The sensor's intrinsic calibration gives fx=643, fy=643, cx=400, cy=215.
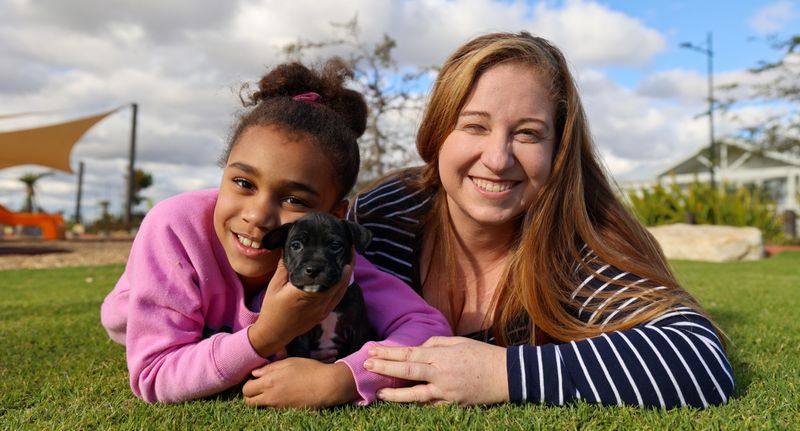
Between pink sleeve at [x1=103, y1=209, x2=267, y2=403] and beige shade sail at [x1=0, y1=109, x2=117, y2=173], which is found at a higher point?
beige shade sail at [x1=0, y1=109, x2=117, y2=173]

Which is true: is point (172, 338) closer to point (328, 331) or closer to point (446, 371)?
point (328, 331)

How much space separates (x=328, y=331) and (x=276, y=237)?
54 centimetres

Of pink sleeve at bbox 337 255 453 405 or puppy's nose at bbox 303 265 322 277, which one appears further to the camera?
pink sleeve at bbox 337 255 453 405

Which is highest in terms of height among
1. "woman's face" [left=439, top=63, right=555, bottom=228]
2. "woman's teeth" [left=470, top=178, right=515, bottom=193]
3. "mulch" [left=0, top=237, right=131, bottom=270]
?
"woman's face" [left=439, top=63, right=555, bottom=228]

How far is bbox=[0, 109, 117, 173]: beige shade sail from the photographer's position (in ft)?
63.0

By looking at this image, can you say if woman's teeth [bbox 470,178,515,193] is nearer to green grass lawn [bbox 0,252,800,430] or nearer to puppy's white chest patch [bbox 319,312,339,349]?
puppy's white chest patch [bbox 319,312,339,349]

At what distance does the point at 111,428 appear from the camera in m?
2.44

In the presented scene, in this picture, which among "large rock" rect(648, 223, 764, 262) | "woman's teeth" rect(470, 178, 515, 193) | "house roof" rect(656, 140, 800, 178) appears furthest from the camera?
"house roof" rect(656, 140, 800, 178)

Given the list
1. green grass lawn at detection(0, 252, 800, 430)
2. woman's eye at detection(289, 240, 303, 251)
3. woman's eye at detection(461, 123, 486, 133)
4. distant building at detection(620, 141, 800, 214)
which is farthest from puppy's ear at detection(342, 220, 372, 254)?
distant building at detection(620, 141, 800, 214)

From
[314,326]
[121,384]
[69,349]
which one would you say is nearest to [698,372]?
[314,326]

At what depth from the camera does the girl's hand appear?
8.36 feet

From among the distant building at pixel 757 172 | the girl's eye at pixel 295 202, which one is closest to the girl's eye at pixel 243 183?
the girl's eye at pixel 295 202

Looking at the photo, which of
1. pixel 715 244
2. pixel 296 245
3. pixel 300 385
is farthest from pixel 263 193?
pixel 715 244

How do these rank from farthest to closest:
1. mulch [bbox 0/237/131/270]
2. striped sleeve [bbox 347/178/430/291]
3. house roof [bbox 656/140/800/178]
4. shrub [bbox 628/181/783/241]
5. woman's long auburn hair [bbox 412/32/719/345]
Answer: house roof [bbox 656/140/800/178], shrub [bbox 628/181/783/241], mulch [bbox 0/237/131/270], striped sleeve [bbox 347/178/430/291], woman's long auburn hair [bbox 412/32/719/345]
